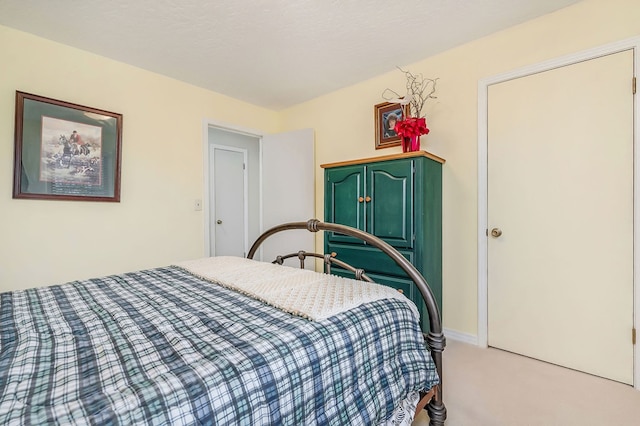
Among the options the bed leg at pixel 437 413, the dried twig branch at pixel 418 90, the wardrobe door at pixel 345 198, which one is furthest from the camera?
the dried twig branch at pixel 418 90

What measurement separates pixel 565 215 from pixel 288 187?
2566 mm

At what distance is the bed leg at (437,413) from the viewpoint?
1258 millimetres

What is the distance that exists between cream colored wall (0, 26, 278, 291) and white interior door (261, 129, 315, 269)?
624 mm

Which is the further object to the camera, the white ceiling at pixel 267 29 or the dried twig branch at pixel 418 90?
the dried twig branch at pixel 418 90

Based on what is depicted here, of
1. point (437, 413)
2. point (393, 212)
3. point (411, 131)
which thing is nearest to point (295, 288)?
point (437, 413)

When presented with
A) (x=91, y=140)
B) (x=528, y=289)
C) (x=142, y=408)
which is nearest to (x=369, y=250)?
(x=528, y=289)

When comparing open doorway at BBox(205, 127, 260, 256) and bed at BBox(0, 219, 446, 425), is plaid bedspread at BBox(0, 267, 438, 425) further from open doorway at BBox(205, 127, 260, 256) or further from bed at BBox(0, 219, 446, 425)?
open doorway at BBox(205, 127, 260, 256)

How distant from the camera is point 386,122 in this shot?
2.76 meters

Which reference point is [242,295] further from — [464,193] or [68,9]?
[68,9]

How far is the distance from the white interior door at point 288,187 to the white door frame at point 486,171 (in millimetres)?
1711

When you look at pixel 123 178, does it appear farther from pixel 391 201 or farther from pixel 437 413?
pixel 437 413

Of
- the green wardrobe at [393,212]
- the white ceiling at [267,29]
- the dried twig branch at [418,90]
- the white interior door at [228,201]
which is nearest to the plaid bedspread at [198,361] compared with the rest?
the green wardrobe at [393,212]

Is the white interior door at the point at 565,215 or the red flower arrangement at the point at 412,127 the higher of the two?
the red flower arrangement at the point at 412,127

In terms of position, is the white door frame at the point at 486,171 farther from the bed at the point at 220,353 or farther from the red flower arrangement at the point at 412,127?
the bed at the point at 220,353
